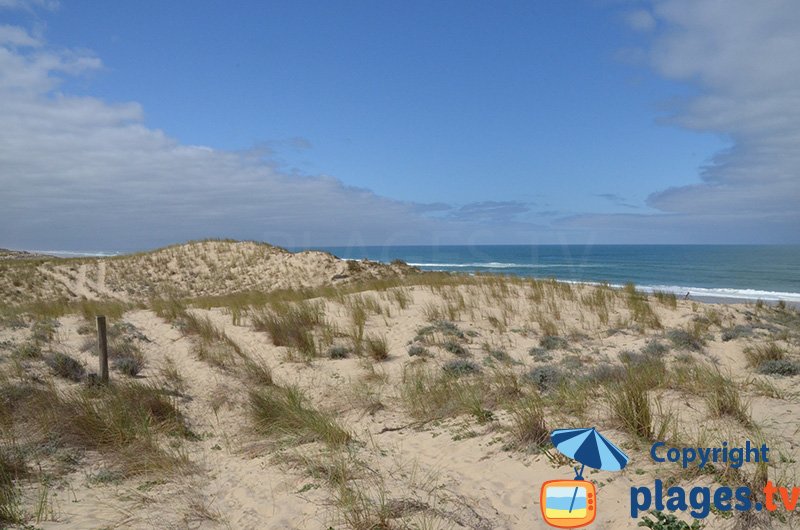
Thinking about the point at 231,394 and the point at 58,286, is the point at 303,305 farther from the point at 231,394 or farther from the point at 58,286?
the point at 58,286

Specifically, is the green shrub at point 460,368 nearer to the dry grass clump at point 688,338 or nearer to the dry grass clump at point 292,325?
the dry grass clump at point 292,325

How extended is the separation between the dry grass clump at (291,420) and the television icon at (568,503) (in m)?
2.29

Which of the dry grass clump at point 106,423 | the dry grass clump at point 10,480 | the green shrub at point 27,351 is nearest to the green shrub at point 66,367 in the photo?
the green shrub at point 27,351

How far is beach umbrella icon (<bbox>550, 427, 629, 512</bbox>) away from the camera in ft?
12.0

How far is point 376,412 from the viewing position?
6.32 metres

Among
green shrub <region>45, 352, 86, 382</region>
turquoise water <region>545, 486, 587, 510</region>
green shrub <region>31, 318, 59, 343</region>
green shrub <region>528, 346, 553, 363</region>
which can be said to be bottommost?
turquoise water <region>545, 486, 587, 510</region>

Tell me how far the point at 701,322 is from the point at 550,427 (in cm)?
823

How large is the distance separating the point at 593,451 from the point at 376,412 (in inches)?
128

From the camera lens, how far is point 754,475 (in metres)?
3.49

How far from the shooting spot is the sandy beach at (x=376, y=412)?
384cm

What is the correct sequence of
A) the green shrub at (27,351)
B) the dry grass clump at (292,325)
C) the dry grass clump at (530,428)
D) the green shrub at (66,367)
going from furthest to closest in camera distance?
the dry grass clump at (292,325), the green shrub at (27,351), the green shrub at (66,367), the dry grass clump at (530,428)

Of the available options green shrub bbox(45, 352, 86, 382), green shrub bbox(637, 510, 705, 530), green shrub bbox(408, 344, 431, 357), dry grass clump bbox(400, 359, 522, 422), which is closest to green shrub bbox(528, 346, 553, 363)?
dry grass clump bbox(400, 359, 522, 422)

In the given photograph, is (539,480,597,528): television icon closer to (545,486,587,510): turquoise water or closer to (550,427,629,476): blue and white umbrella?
(545,486,587,510): turquoise water

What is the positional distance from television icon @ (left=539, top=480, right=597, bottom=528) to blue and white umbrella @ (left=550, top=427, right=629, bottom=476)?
0.78ft
